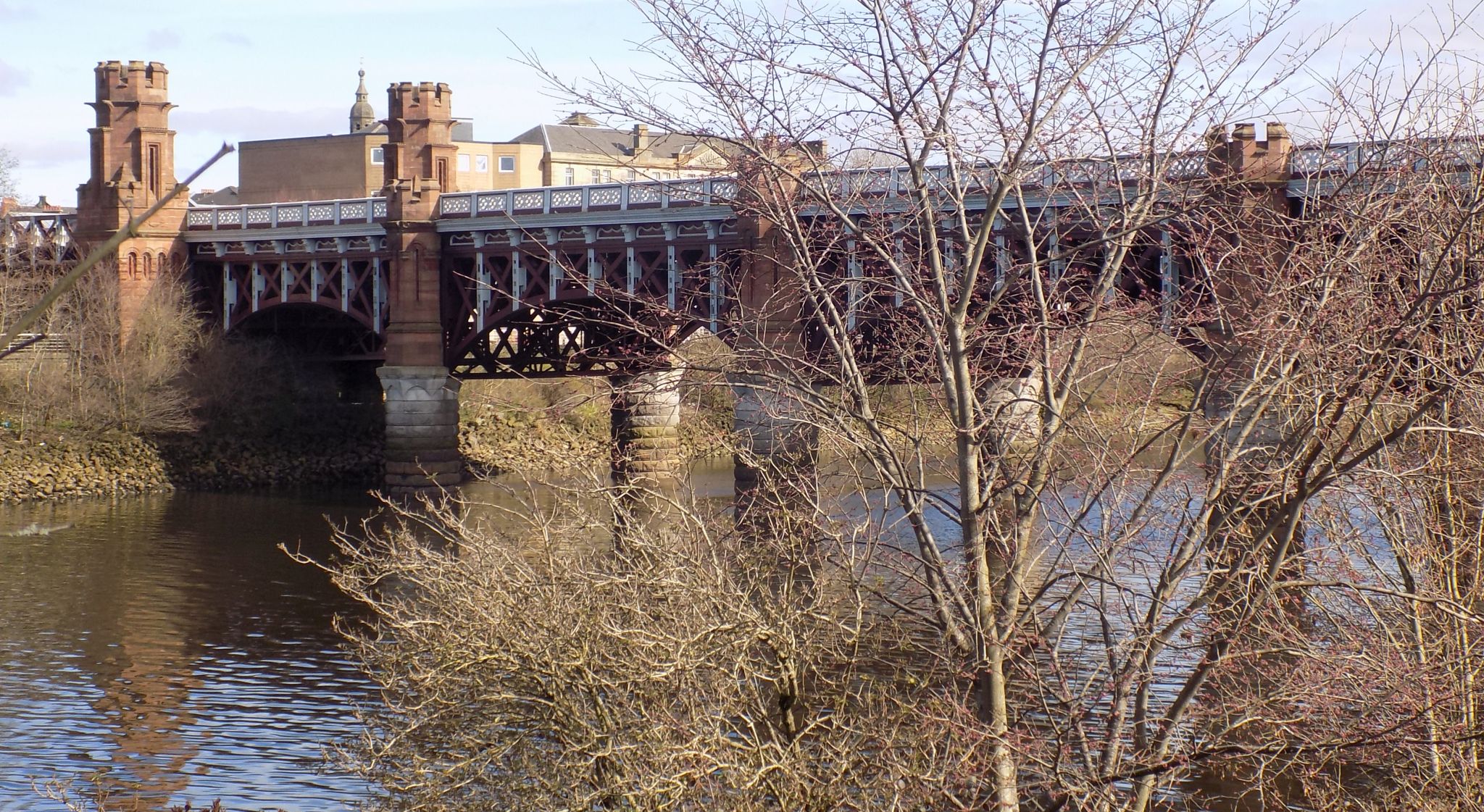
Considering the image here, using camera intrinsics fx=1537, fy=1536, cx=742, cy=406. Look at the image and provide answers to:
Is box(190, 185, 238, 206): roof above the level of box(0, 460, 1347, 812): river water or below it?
above

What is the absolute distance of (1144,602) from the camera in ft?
61.2

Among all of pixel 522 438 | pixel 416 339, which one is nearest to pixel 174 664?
pixel 416 339

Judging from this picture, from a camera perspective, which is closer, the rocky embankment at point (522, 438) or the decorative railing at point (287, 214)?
the decorative railing at point (287, 214)

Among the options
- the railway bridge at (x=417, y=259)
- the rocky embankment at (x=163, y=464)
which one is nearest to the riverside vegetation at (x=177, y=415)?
the rocky embankment at (x=163, y=464)

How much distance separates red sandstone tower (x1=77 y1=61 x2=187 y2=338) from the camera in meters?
45.0

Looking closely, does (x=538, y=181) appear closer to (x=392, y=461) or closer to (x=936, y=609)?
(x=392, y=461)

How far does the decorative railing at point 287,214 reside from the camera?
138 feet

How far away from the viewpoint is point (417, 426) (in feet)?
132

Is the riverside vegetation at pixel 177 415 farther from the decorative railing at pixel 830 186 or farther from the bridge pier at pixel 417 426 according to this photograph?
the decorative railing at pixel 830 186

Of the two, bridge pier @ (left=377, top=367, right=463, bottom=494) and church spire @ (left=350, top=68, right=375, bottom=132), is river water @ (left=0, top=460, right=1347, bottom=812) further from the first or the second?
church spire @ (left=350, top=68, right=375, bottom=132)

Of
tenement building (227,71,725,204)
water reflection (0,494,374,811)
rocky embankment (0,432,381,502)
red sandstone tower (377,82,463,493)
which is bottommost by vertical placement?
water reflection (0,494,374,811)

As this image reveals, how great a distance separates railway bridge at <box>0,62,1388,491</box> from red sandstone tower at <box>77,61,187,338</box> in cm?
6

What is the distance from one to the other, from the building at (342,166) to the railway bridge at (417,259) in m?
37.0

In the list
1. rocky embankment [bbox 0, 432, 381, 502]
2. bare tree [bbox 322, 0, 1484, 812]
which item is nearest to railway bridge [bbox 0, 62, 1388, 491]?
rocky embankment [bbox 0, 432, 381, 502]
